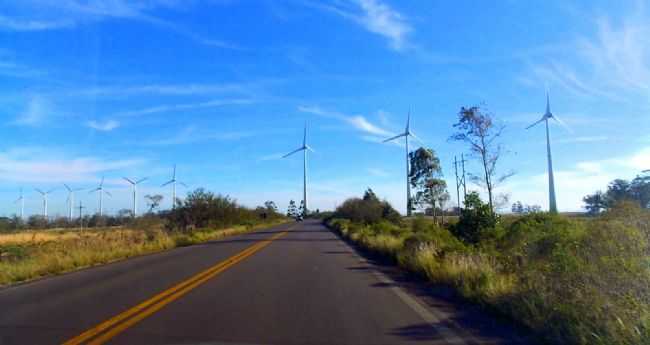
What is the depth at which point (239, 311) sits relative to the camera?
11250mm

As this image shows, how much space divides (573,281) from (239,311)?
5.79 meters

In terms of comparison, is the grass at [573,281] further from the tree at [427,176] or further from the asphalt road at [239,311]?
the tree at [427,176]

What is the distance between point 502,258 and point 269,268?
25.1ft

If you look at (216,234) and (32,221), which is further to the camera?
(32,221)

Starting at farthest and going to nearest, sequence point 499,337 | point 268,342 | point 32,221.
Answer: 1. point 32,221
2. point 499,337
3. point 268,342

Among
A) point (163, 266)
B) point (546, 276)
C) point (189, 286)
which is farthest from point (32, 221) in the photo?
point (546, 276)

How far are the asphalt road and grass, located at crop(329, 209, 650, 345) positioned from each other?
587 mm

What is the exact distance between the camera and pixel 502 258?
55.6ft

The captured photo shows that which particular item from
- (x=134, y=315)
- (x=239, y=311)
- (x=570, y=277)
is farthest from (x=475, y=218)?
(x=134, y=315)

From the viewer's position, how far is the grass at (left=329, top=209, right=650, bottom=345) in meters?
8.15

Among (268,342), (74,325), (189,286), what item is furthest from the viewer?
(189,286)

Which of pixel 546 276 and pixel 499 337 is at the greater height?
pixel 546 276

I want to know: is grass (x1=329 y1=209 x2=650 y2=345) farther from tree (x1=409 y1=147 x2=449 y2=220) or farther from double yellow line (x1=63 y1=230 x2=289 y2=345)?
tree (x1=409 y1=147 x2=449 y2=220)

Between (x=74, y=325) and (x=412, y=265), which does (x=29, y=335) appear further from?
(x=412, y=265)
